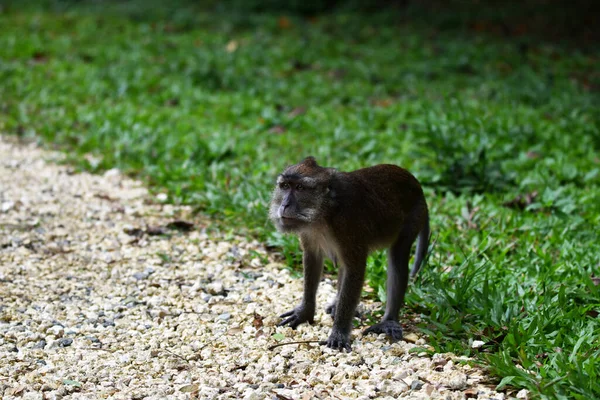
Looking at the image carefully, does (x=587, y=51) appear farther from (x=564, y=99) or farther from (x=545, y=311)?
(x=545, y=311)

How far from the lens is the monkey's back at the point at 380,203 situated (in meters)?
4.78

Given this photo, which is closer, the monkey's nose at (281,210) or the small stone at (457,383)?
the small stone at (457,383)

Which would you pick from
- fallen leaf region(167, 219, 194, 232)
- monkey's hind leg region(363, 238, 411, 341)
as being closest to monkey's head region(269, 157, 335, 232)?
monkey's hind leg region(363, 238, 411, 341)

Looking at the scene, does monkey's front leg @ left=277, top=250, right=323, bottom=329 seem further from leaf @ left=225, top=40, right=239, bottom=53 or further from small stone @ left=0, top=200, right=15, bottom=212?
leaf @ left=225, top=40, right=239, bottom=53

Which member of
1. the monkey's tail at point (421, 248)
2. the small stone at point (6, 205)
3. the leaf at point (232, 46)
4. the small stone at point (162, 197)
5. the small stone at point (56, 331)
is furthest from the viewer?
the leaf at point (232, 46)

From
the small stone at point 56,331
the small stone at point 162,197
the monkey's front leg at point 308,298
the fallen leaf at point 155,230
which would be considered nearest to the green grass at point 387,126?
the small stone at point 162,197

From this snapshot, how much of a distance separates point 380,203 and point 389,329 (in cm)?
80

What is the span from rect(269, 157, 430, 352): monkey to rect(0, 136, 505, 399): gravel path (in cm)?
20

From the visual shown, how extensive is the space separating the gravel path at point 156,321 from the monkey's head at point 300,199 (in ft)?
2.63

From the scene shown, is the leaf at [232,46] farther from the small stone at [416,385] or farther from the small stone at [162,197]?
the small stone at [416,385]

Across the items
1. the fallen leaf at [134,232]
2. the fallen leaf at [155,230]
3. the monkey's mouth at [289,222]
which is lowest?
the fallen leaf at [134,232]

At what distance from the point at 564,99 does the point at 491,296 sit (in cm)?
649

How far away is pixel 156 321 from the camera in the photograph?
522cm

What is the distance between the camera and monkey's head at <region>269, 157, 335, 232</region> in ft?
15.0
